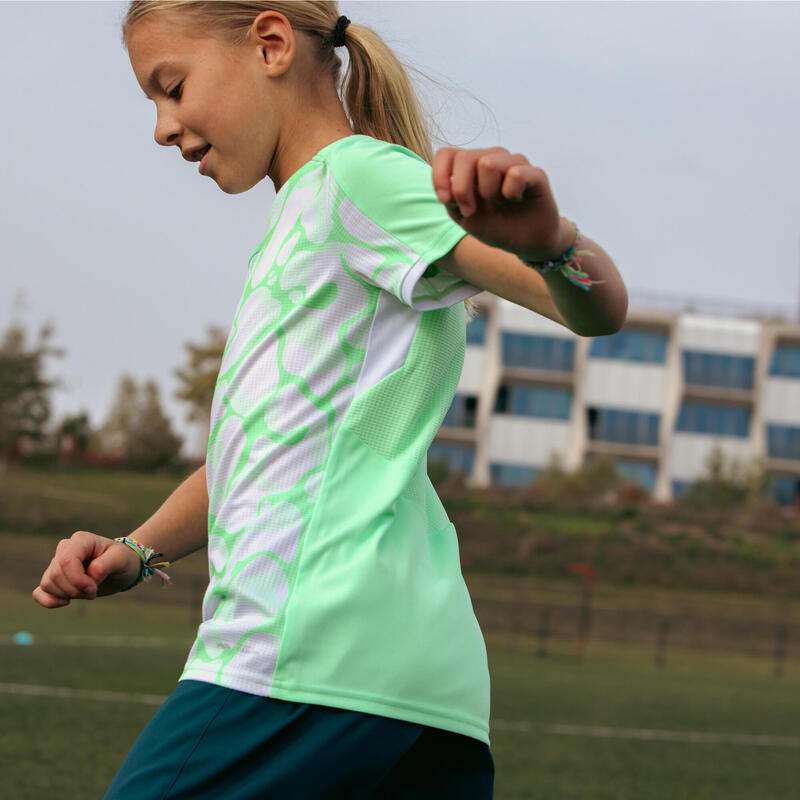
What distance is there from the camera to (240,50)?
2.00 meters

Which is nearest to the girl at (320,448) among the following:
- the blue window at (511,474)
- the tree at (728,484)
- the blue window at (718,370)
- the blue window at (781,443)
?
the tree at (728,484)

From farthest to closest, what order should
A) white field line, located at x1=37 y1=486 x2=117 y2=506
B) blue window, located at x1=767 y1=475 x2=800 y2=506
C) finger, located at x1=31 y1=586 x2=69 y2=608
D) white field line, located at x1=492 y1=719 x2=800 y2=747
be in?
1. blue window, located at x1=767 y1=475 x2=800 y2=506
2. white field line, located at x1=37 y1=486 x2=117 y2=506
3. white field line, located at x1=492 y1=719 x2=800 y2=747
4. finger, located at x1=31 y1=586 x2=69 y2=608

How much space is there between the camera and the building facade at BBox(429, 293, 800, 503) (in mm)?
67000

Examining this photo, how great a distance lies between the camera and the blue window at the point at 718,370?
6700cm

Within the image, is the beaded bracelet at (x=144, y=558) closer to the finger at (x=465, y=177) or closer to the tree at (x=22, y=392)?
the finger at (x=465, y=177)

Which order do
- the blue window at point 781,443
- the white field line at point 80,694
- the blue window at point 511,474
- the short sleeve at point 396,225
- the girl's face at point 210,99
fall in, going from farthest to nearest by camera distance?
the blue window at point 511,474 < the blue window at point 781,443 < the white field line at point 80,694 < the girl's face at point 210,99 < the short sleeve at point 396,225

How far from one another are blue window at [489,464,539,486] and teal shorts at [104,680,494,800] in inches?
2651

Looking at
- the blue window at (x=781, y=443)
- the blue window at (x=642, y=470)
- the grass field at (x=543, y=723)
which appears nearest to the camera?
the grass field at (x=543, y=723)

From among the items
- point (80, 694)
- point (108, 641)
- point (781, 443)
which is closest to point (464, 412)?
point (781, 443)

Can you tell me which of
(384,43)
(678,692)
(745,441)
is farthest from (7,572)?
(745,441)

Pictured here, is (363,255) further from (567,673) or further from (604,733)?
(567,673)

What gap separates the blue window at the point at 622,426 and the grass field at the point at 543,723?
5142cm

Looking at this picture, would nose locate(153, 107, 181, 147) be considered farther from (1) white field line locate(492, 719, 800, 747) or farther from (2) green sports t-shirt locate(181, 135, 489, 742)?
(1) white field line locate(492, 719, 800, 747)

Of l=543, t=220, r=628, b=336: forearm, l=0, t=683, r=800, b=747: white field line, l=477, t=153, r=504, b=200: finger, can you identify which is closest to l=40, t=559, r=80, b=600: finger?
l=543, t=220, r=628, b=336: forearm
